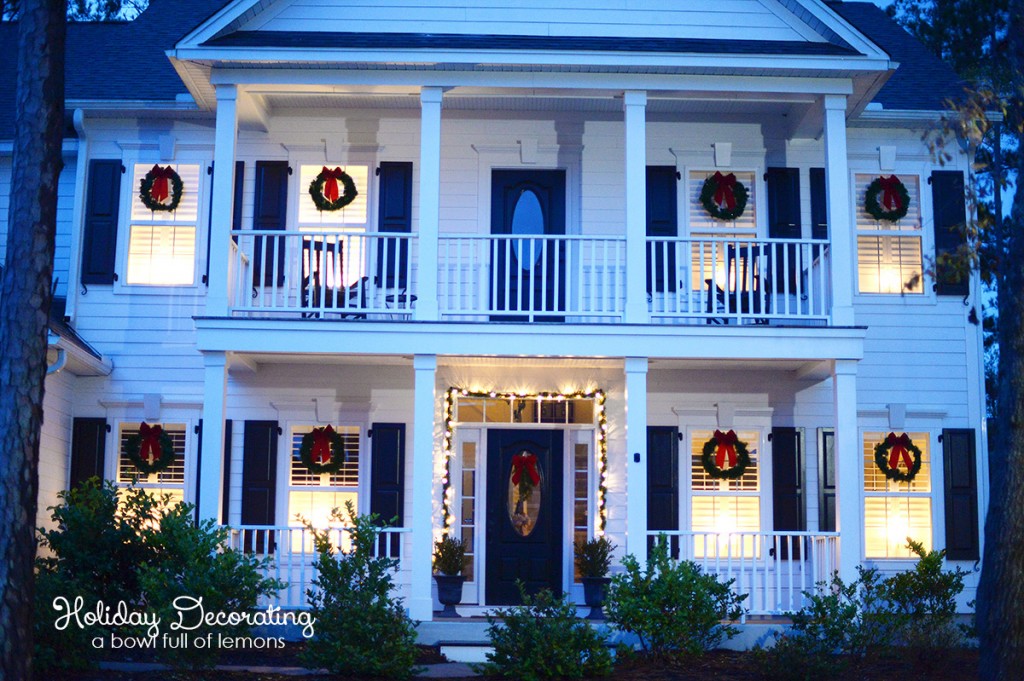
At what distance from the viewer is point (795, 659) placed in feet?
31.7

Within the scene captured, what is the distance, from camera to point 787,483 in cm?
1343

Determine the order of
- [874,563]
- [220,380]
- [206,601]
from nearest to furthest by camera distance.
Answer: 1. [206,601]
2. [220,380]
3. [874,563]

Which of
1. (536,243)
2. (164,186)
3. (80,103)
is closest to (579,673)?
(536,243)

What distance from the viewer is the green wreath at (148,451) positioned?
13.5 m

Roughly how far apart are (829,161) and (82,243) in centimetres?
836

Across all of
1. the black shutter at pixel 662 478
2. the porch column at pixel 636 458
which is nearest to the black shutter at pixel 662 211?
the black shutter at pixel 662 478

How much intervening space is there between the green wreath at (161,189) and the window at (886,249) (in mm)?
7932

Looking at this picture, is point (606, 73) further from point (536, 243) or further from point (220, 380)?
point (220, 380)

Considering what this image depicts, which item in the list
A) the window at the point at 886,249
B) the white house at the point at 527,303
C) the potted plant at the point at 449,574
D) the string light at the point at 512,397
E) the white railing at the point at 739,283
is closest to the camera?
the white railing at the point at 739,283

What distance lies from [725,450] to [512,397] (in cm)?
248

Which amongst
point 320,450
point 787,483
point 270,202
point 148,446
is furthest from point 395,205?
point 787,483

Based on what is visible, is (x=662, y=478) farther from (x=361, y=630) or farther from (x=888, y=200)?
(x=361, y=630)

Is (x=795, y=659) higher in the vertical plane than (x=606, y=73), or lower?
lower

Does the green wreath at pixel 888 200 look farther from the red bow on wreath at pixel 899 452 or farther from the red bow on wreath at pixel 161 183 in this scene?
the red bow on wreath at pixel 161 183
